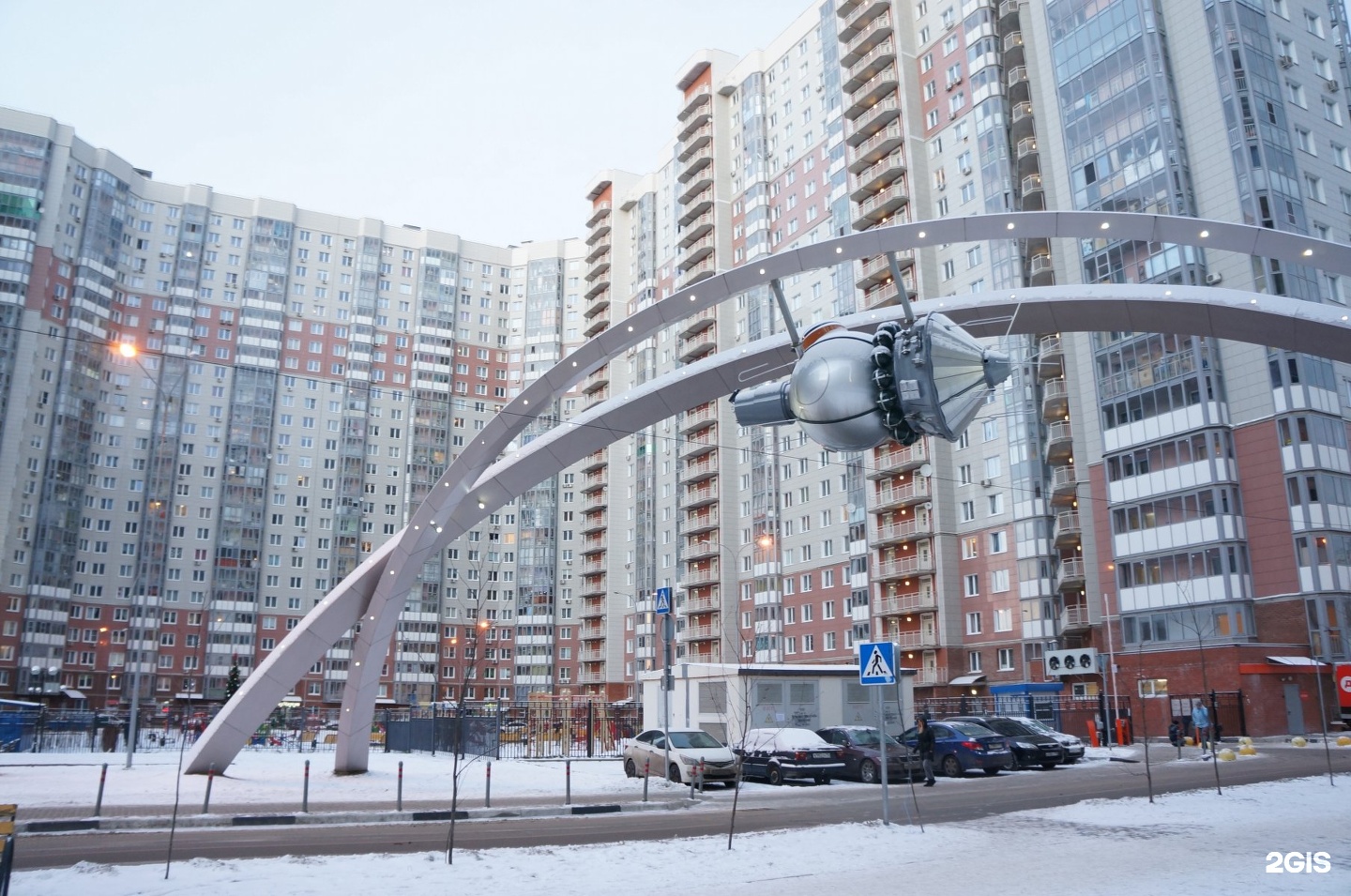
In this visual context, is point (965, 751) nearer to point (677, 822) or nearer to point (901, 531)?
point (677, 822)

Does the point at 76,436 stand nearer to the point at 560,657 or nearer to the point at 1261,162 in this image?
the point at 560,657

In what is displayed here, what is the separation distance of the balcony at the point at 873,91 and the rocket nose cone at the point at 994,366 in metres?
74.4

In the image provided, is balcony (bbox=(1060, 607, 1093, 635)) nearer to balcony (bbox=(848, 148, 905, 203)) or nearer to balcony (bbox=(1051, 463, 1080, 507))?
balcony (bbox=(1051, 463, 1080, 507))

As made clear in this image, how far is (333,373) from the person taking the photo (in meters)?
116

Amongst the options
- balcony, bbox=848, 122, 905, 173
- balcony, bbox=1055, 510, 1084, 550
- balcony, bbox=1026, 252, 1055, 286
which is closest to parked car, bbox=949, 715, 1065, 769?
balcony, bbox=1055, 510, 1084, 550

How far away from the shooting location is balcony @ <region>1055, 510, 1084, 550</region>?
60.3m

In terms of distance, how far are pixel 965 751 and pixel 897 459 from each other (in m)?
43.7

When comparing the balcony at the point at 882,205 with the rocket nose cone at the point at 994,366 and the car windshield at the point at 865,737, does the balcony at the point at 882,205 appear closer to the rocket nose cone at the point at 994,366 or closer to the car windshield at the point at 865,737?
the car windshield at the point at 865,737

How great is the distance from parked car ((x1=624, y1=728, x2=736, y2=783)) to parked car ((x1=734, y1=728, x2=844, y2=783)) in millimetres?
1378

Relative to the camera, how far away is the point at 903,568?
7056 centimetres

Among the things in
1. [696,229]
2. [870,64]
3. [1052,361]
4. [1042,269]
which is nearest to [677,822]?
[1052,361]

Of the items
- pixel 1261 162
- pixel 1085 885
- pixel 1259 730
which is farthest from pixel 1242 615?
pixel 1085 885

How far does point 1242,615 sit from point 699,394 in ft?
130

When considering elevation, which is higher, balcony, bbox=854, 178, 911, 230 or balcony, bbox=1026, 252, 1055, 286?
balcony, bbox=854, 178, 911, 230
